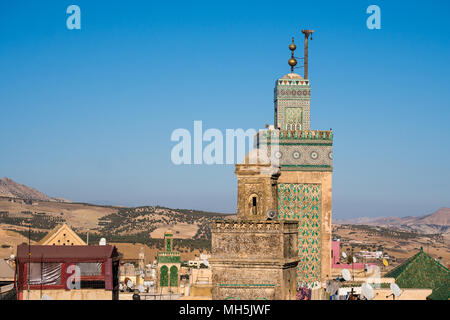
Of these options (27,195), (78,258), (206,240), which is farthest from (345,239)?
(78,258)

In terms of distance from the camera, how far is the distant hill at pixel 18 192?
124 meters

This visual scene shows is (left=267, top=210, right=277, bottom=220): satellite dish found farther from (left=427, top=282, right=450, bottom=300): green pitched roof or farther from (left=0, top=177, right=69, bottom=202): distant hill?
(left=0, top=177, right=69, bottom=202): distant hill

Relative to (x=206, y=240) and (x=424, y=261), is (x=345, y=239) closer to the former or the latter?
(x=206, y=240)

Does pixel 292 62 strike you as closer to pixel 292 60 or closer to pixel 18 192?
pixel 292 60

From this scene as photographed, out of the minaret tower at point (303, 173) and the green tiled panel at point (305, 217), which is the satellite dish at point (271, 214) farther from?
the green tiled panel at point (305, 217)

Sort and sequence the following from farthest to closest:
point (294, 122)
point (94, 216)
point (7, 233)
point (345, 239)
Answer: point (94, 216) < point (345, 239) < point (7, 233) < point (294, 122)

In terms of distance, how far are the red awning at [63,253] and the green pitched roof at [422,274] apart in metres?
11.6

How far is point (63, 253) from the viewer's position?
27.6 metres

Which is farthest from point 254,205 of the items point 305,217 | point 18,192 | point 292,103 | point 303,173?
point 18,192

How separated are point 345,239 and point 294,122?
235ft

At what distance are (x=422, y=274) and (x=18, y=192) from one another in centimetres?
10623
